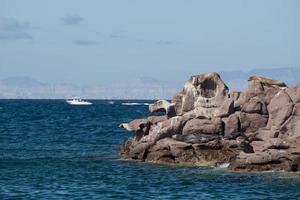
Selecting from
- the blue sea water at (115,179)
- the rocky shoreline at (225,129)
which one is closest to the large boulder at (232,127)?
the rocky shoreline at (225,129)

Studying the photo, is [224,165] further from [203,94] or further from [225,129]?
[203,94]

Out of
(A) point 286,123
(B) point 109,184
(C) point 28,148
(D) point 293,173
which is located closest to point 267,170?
(D) point 293,173

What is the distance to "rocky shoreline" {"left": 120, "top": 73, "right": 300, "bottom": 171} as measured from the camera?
50875mm

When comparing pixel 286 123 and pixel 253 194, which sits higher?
pixel 286 123

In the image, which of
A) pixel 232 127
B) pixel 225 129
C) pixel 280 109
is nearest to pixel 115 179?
pixel 225 129

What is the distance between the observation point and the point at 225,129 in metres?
58.5

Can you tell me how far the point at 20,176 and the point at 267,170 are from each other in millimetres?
16378

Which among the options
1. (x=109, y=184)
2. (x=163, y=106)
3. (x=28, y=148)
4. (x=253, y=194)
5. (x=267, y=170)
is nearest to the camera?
(x=253, y=194)

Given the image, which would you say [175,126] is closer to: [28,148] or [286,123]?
[286,123]

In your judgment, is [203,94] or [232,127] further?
[203,94]

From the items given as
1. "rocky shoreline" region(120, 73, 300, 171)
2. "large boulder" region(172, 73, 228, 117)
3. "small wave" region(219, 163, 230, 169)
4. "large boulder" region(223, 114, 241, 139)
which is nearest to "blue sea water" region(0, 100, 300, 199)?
"small wave" region(219, 163, 230, 169)

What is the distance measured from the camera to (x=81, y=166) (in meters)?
56.1

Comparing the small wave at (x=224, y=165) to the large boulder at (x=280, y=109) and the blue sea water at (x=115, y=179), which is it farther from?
the large boulder at (x=280, y=109)

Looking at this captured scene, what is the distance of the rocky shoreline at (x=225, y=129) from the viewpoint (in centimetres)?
5088
